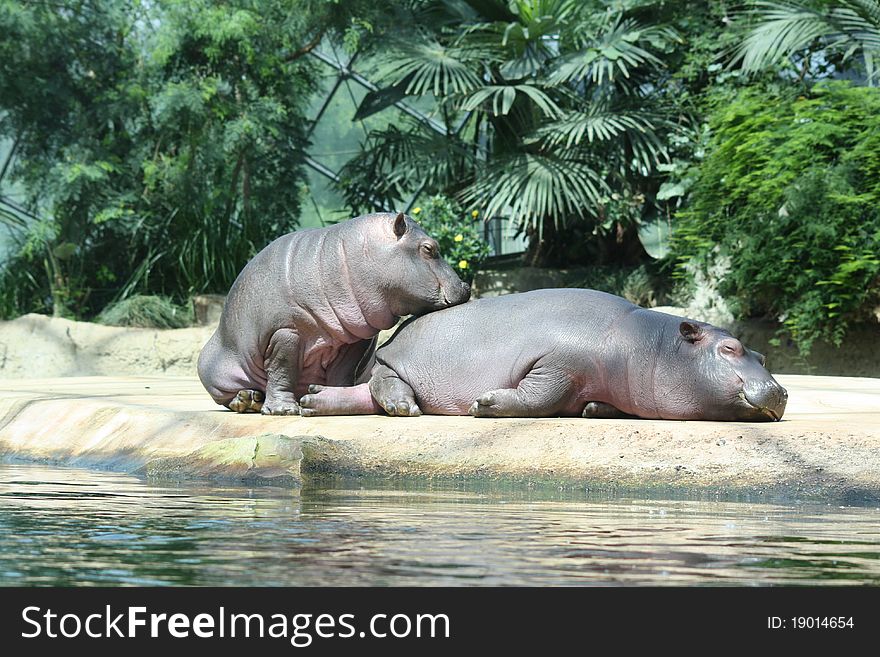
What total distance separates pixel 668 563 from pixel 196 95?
12086 mm

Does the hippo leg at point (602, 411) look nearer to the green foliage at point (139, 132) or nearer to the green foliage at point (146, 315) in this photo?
the green foliage at point (146, 315)

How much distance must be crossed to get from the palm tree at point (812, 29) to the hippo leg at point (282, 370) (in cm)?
874

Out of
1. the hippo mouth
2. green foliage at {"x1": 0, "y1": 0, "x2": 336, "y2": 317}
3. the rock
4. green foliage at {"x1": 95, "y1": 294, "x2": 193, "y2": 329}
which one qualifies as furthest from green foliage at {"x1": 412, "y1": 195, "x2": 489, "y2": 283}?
the rock

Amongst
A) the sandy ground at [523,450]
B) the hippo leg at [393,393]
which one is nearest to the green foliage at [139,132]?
the hippo leg at [393,393]

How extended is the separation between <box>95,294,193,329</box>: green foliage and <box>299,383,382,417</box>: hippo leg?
798 cm

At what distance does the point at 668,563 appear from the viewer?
308cm

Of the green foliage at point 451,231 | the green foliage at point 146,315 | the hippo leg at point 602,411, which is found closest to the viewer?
the hippo leg at point 602,411

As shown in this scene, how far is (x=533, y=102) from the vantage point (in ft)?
48.4

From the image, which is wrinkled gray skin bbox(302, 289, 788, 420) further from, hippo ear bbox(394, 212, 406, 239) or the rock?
the rock

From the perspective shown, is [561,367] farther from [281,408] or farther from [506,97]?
[506,97]

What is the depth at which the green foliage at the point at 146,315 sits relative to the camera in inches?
533

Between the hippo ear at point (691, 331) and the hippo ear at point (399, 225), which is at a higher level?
the hippo ear at point (399, 225)
